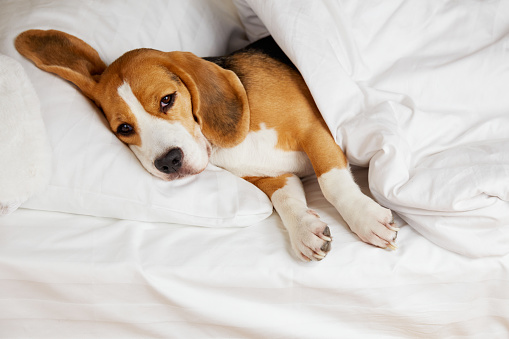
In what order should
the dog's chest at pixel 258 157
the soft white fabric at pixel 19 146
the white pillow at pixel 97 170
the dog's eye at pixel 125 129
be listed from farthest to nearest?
the dog's chest at pixel 258 157
the dog's eye at pixel 125 129
the white pillow at pixel 97 170
the soft white fabric at pixel 19 146

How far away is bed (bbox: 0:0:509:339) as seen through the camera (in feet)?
4.40

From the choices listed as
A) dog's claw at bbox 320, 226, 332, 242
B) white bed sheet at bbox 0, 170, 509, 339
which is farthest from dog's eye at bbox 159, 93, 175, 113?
dog's claw at bbox 320, 226, 332, 242

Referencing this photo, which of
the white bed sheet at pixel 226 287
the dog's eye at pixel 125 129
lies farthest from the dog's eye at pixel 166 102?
the white bed sheet at pixel 226 287

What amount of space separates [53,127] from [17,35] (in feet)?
1.40

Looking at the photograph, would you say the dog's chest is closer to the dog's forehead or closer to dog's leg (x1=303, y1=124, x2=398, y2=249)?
dog's leg (x1=303, y1=124, x2=398, y2=249)

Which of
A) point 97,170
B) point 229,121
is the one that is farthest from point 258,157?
point 97,170

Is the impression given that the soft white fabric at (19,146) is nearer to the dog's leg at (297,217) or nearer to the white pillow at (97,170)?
the white pillow at (97,170)

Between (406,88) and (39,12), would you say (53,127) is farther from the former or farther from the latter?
(406,88)

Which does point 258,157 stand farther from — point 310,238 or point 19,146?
point 19,146

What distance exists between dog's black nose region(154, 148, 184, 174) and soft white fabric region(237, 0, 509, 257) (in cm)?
52

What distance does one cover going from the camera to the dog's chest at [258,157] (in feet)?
5.57

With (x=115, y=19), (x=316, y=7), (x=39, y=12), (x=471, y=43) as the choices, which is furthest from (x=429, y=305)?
(x=39, y=12)

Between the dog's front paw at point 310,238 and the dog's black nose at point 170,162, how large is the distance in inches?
16.2

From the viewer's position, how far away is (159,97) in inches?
59.2
